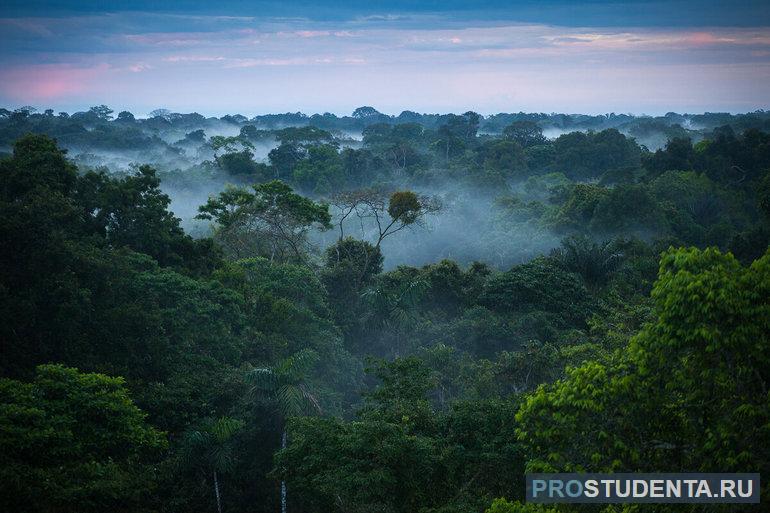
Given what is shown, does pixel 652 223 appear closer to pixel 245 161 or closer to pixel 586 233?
pixel 586 233

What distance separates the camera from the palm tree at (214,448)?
43.1 ft

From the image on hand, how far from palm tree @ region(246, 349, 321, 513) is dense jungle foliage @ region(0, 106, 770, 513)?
5cm

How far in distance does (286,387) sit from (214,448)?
1.94 meters

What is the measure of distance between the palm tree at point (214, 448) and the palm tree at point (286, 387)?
41.6 inches

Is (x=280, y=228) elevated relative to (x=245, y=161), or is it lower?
lower

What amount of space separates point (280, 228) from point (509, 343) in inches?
403

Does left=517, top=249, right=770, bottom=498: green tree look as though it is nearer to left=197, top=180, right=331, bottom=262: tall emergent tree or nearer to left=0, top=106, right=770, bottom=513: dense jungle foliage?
left=0, top=106, right=770, bottom=513: dense jungle foliage

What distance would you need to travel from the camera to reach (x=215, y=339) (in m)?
18.0

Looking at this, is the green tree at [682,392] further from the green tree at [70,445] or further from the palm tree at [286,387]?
Answer: the palm tree at [286,387]

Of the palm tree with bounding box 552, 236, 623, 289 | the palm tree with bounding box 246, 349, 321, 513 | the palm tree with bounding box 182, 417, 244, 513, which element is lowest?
the palm tree with bounding box 182, 417, 244, 513

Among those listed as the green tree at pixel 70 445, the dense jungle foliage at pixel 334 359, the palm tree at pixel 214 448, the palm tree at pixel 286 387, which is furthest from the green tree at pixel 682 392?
→ the palm tree at pixel 214 448

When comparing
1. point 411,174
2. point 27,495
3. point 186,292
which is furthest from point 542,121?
point 27,495

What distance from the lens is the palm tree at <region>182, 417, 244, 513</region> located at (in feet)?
43.1

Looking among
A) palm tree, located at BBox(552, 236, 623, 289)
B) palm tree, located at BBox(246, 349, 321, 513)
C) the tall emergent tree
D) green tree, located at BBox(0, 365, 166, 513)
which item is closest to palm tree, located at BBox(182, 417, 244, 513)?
green tree, located at BBox(0, 365, 166, 513)
